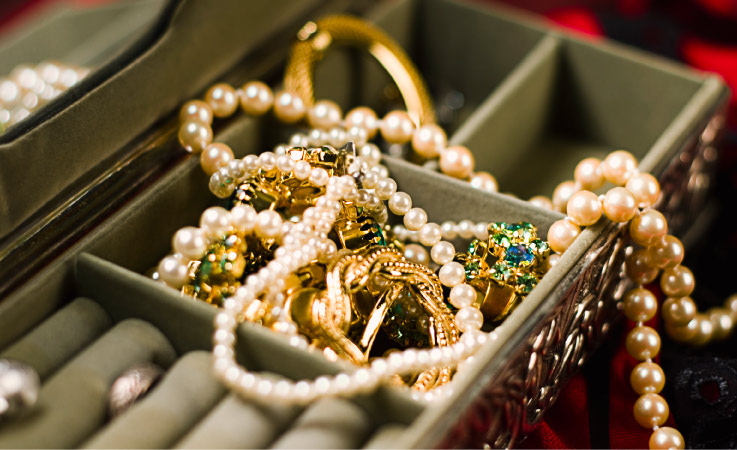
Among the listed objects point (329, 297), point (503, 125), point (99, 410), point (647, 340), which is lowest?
point (99, 410)

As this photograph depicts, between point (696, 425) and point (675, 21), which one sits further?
point (675, 21)

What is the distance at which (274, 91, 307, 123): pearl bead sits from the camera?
36.4 inches

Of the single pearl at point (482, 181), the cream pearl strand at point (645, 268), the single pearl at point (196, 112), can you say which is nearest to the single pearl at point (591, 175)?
the cream pearl strand at point (645, 268)

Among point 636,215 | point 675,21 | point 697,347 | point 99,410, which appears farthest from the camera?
point 675,21

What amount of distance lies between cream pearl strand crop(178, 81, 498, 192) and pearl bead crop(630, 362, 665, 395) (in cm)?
26

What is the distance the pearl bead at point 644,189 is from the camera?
0.79 meters

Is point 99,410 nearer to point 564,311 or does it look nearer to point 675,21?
point 564,311

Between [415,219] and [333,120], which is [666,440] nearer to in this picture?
[415,219]

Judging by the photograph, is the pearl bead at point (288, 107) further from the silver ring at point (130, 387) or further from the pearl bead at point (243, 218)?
the silver ring at point (130, 387)

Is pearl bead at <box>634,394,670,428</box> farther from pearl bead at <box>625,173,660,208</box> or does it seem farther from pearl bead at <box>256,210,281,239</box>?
pearl bead at <box>256,210,281,239</box>

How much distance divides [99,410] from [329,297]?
0.73ft

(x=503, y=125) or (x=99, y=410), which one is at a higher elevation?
(x=503, y=125)

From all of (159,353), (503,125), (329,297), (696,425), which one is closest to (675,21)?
(503,125)

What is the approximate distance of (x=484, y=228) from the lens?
822 millimetres
